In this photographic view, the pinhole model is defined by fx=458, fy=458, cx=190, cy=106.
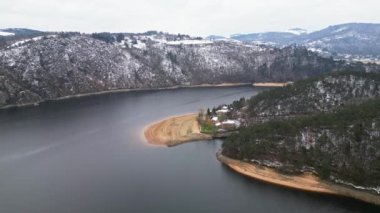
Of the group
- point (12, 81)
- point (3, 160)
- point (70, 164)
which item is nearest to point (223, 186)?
point (70, 164)

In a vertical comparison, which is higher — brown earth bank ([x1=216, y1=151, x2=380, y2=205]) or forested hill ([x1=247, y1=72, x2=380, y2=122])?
forested hill ([x1=247, y1=72, x2=380, y2=122])

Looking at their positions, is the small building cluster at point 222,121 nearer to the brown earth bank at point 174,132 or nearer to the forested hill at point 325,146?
the brown earth bank at point 174,132

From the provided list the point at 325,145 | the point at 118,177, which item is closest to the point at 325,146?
the point at 325,145

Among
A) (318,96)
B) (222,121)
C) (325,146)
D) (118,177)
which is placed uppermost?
(318,96)

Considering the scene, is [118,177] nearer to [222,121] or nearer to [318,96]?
[222,121]

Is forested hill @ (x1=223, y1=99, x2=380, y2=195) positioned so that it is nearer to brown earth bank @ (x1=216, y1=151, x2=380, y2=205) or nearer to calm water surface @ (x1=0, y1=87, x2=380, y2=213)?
brown earth bank @ (x1=216, y1=151, x2=380, y2=205)

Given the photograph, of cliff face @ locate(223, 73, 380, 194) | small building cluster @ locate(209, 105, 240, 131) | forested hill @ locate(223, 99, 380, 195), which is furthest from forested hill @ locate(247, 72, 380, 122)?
forested hill @ locate(223, 99, 380, 195)

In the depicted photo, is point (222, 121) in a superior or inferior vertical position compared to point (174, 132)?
superior
